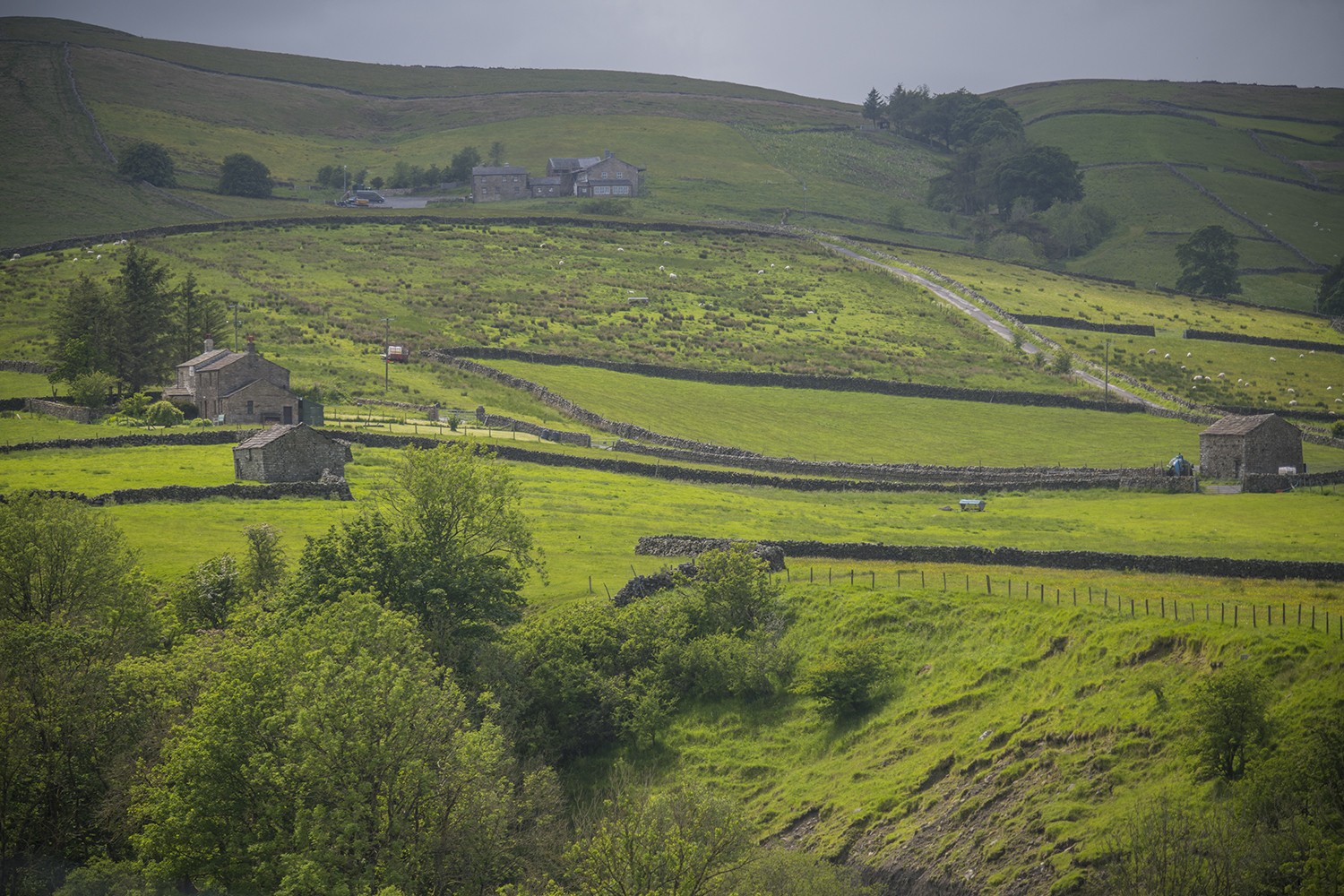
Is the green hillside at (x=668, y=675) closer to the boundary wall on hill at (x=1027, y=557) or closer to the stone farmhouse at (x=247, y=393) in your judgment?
the boundary wall on hill at (x=1027, y=557)

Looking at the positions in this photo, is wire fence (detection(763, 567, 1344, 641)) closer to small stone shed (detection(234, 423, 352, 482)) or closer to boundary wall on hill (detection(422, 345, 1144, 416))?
small stone shed (detection(234, 423, 352, 482))

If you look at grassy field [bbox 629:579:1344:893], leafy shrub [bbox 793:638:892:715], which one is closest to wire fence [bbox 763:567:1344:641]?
grassy field [bbox 629:579:1344:893]

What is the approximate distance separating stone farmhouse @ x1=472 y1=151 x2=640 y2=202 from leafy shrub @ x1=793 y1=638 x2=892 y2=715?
13628cm

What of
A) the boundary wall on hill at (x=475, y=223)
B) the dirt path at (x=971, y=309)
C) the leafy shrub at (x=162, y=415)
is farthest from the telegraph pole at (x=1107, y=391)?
the leafy shrub at (x=162, y=415)

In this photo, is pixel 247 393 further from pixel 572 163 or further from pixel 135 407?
pixel 572 163

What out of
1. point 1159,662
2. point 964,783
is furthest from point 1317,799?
point 964,783

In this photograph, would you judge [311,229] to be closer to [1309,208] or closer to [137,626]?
[137,626]

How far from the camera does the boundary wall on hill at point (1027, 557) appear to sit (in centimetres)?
4091

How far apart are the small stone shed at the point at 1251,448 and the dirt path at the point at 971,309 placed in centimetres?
2283

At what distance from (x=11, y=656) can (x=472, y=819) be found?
14.9 meters

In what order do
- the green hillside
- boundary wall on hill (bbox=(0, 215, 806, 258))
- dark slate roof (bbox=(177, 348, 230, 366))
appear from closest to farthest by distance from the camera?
the green hillside < dark slate roof (bbox=(177, 348, 230, 366)) < boundary wall on hill (bbox=(0, 215, 806, 258))

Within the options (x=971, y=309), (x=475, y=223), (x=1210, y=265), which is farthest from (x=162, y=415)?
(x=1210, y=265)

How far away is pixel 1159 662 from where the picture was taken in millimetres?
30906

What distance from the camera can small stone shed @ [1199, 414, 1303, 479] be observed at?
6075 centimetres
